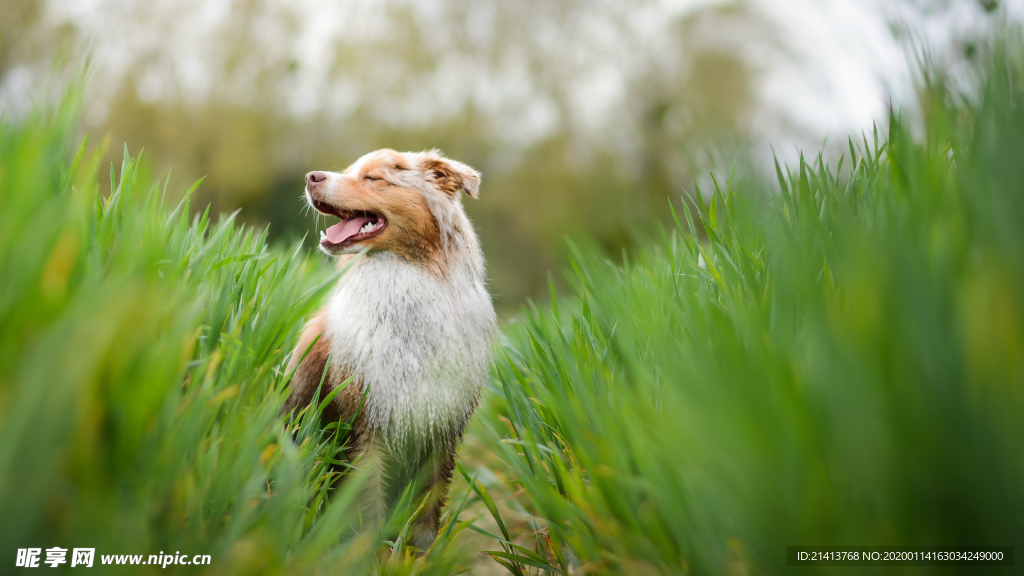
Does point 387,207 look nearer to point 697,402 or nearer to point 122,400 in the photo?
point 122,400

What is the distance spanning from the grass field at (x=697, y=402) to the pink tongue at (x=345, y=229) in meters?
0.97

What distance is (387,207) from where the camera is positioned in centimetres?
273

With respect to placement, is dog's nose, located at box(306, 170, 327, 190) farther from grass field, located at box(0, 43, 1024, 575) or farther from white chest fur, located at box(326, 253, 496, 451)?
grass field, located at box(0, 43, 1024, 575)

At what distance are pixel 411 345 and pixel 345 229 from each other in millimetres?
720

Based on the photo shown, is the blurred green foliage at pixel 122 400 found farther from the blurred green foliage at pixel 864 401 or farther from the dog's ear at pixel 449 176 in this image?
the dog's ear at pixel 449 176

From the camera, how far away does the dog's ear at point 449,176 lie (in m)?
3.07

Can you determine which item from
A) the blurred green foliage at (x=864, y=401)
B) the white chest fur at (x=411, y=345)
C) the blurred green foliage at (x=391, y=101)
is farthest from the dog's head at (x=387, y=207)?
the blurred green foliage at (x=391, y=101)

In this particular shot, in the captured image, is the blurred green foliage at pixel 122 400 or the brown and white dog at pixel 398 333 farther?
the brown and white dog at pixel 398 333

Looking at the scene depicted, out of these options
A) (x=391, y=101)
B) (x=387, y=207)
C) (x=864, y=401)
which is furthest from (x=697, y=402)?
(x=391, y=101)

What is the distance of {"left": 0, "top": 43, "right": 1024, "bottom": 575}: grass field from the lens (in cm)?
91

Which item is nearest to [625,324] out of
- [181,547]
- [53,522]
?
[181,547]

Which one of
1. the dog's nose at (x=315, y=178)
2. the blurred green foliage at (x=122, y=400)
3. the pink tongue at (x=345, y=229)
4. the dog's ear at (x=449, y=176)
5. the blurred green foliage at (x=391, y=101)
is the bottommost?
the blurred green foliage at (x=122, y=400)

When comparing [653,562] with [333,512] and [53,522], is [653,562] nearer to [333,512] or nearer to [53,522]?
[333,512]

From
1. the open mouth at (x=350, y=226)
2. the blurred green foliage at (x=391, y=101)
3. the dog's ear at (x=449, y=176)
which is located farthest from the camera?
the blurred green foliage at (x=391, y=101)
